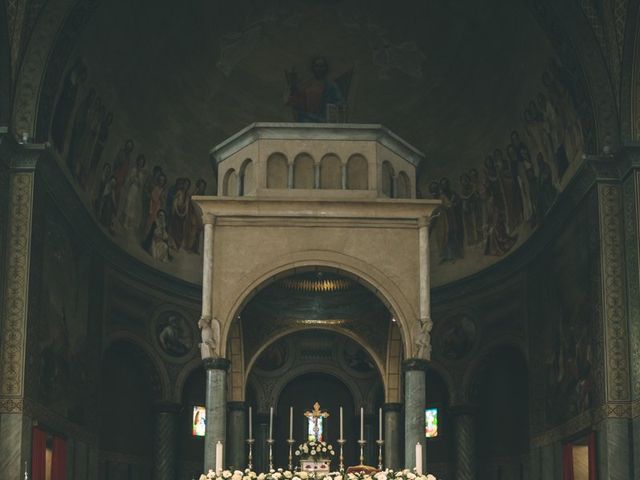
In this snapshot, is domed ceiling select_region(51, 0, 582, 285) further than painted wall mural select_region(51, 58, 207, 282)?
Yes

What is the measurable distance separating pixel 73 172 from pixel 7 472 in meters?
8.68

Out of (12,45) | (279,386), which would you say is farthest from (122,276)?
(12,45)

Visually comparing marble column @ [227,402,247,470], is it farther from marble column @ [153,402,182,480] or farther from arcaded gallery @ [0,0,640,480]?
marble column @ [153,402,182,480]

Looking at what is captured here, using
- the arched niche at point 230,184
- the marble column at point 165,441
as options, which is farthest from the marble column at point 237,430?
the arched niche at point 230,184

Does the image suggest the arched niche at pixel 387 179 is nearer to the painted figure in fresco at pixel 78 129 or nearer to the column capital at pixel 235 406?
the painted figure in fresco at pixel 78 129

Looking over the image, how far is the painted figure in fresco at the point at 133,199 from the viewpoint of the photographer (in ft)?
112

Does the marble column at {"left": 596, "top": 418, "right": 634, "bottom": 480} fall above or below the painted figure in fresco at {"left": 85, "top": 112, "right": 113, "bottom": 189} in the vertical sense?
below

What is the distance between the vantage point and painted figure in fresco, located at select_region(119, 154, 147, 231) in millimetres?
34094

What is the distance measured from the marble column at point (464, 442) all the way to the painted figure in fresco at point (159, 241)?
9.98 meters

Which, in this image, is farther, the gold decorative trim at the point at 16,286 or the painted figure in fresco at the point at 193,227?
the painted figure in fresco at the point at 193,227

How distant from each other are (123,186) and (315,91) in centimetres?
653

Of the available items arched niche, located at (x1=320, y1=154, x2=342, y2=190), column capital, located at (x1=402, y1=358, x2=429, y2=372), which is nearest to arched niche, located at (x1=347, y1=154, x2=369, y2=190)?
arched niche, located at (x1=320, y1=154, x2=342, y2=190)

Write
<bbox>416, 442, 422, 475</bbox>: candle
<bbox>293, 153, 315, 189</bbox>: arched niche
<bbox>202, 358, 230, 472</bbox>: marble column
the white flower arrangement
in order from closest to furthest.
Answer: the white flower arrangement, <bbox>416, 442, 422, 475</bbox>: candle, <bbox>202, 358, 230, 472</bbox>: marble column, <bbox>293, 153, 315, 189</bbox>: arched niche

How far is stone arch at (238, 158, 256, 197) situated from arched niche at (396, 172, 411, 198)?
11.2 feet
